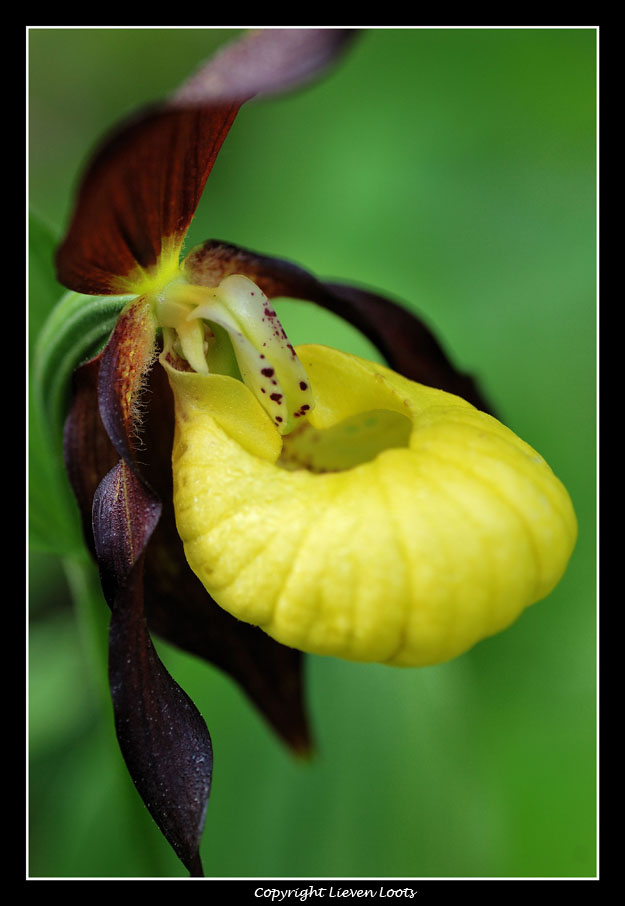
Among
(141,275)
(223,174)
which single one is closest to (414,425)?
(141,275)

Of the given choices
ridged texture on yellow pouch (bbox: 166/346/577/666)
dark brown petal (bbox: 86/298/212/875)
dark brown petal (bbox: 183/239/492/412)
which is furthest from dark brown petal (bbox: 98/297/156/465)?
dark brown petal (bbox: 183/239/492/412)

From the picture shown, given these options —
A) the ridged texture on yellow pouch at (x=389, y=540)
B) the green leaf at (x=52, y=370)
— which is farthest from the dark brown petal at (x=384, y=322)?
the ridged texture on yellow pouch at (x=389, y=540)

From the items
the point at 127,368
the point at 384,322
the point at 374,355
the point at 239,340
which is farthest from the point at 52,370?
the point at 374,355

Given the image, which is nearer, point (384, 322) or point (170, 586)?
point (170, 586)

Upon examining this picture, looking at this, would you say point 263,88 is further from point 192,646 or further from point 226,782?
point 226,782

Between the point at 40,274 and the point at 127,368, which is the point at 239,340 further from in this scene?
the point at 40,274
